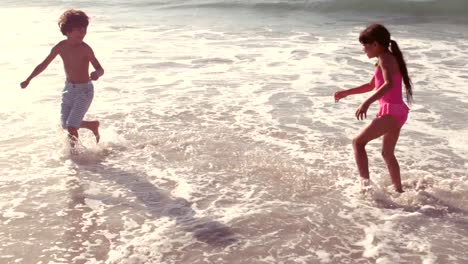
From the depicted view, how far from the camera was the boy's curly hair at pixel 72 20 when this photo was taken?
212 inches

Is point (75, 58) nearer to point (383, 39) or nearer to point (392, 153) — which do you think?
point (383, 39)

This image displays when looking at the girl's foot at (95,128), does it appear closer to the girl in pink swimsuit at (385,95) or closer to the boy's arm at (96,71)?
the boy's arm at (96,71)

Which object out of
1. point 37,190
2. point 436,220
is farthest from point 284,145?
point 37,190

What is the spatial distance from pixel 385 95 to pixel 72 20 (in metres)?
2.95

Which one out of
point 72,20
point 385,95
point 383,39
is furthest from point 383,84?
point 72,20

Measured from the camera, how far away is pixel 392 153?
179 inches

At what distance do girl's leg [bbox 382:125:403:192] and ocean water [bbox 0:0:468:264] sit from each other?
0.10 m

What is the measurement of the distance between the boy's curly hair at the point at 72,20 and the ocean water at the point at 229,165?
118 cm

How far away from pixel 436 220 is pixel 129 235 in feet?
7.13

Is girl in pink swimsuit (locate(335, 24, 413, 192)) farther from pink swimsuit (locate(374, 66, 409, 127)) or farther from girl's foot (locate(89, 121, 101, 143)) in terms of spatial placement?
girl's foot (locate(89, 121, 101, 143))

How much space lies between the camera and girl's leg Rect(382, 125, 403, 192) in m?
4.52

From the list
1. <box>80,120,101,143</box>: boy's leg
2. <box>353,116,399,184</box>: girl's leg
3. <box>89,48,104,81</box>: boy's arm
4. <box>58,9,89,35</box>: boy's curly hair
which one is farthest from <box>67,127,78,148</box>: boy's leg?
<box>353,116,399,184</box>: girl's leg

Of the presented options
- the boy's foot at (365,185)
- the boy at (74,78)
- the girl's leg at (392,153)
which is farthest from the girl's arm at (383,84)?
the boy at (74,78)

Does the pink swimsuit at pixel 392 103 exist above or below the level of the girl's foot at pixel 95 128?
above
